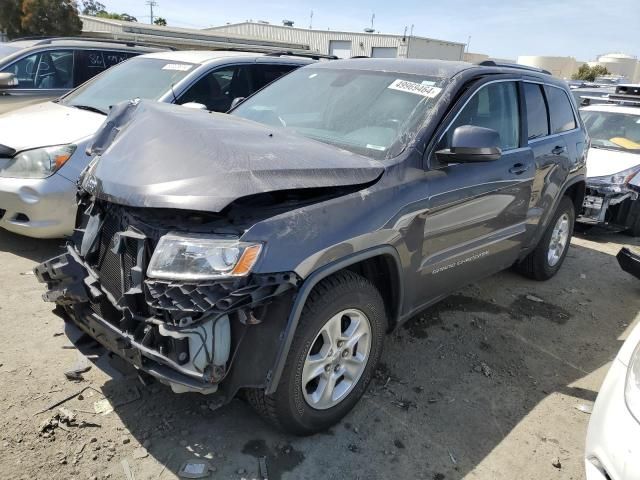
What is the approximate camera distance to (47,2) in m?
24.2

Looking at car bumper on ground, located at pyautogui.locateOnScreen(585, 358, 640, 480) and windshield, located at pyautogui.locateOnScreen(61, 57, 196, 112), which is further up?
windshield, located at pyautogui.locateOnScreen(61, 57, 196, 112)

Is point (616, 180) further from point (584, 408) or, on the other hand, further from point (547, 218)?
point (584, 408)

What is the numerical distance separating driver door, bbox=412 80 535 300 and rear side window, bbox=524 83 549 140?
172mm

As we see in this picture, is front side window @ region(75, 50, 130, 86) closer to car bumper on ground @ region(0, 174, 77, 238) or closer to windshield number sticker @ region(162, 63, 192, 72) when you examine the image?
windshield number sticker @ region(162, 63, 192, 72)

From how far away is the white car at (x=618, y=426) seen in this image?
1.86m

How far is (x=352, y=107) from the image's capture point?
329cm

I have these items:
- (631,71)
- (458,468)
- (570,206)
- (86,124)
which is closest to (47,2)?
(86,124)

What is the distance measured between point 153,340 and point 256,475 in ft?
2.64

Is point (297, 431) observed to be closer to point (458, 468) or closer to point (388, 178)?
point (458, 468)

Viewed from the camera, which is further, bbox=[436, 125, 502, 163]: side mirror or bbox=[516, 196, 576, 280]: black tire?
bbox=[516, 196, 576, 280]: black tire

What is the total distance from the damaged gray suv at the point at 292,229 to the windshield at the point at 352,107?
1cm

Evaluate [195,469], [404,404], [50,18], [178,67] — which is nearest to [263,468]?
[195,469]

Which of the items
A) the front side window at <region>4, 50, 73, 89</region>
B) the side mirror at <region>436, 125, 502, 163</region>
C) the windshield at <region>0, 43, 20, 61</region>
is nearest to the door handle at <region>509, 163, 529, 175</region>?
the side mirror at <region>436, 125, 502, 163</region>

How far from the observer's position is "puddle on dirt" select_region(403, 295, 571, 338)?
4.05 meters
